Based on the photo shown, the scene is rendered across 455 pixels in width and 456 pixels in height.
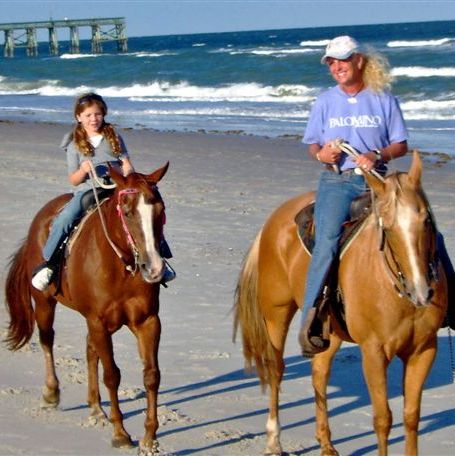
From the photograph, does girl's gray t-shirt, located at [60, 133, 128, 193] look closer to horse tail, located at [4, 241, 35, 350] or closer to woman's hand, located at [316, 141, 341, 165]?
horse tail, located at [4, 241, 35, 350]

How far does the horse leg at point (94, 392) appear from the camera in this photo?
6.71m

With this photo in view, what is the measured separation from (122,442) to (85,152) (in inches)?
68.4

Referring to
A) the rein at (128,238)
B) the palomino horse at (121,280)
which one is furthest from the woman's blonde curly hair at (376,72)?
the rein at (128,238)

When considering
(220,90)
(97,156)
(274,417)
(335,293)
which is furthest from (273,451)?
(220,90)

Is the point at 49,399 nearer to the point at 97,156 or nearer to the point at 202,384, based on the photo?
the point at 202,384

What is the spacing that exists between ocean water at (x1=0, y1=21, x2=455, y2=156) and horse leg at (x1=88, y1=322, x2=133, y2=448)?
46.6ft

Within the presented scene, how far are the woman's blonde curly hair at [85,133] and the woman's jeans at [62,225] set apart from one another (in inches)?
11.1

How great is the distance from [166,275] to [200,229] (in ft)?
19.2

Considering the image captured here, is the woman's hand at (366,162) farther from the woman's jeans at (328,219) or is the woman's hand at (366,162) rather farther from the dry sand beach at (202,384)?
the dry sand beach at (202,384)

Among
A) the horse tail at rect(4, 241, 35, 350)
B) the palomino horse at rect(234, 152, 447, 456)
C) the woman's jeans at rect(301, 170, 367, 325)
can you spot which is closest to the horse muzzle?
the woman's jeans at rect(301, 170, 367, 325)

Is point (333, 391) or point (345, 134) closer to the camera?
point (345, 134)

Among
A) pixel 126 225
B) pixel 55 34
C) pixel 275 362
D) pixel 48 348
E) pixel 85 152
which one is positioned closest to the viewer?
pixel 126 225

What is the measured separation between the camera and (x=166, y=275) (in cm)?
639

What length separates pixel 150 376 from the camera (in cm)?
618
